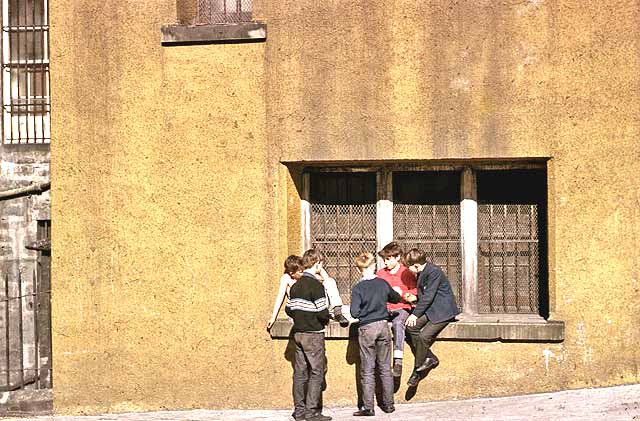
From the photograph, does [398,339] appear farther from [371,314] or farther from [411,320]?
[371,314]

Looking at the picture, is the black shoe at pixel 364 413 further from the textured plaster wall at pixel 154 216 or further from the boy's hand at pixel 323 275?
the boy's hand at pixel 323 275

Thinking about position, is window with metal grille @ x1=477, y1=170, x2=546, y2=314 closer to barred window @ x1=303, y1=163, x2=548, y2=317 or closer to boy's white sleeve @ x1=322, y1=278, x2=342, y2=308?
barred window @ x1=303, y1=163, x2=548, y2=317

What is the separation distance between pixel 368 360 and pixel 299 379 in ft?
2.30

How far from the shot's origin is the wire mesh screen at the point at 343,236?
12.2 m

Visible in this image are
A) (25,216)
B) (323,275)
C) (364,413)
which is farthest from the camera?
(25,216)

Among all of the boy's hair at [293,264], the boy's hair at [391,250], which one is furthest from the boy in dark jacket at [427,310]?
the boy's hair at [293,264]

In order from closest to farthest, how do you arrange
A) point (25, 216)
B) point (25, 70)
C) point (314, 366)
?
point (314, 366) → point (25, 216) → point (25, 70)

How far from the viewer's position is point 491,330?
453 inches

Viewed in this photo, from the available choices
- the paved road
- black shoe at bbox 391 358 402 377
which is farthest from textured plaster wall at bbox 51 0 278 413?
black shoe at bbox 391 358 402 377

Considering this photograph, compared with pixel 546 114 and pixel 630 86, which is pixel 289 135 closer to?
pixel 546 114

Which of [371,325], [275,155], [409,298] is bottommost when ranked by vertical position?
[371,325]

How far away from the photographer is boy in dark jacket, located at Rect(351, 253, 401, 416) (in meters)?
11.0

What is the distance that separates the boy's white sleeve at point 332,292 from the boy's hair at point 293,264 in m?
0.39

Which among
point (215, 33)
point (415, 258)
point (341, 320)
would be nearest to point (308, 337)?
point (341, 320)
